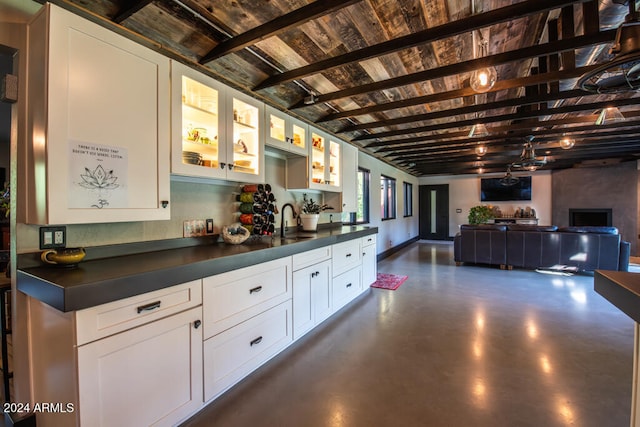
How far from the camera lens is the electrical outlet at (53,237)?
159 centimetres

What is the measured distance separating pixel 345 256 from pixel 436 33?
2391mm

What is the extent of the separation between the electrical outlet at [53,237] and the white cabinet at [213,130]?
0.68 m

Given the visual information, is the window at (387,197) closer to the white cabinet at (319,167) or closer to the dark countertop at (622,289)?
the white cabinet at (319,167)

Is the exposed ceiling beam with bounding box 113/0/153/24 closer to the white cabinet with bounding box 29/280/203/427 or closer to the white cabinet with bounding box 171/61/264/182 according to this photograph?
the white cabinet with bounding box 171/61/264/182

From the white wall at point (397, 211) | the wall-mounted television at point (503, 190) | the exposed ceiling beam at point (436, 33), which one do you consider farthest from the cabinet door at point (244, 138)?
the wall-mounted television at point (503, 190)

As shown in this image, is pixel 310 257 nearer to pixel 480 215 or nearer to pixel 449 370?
pixel 449 370

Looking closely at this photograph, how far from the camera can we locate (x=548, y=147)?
5.85 meters

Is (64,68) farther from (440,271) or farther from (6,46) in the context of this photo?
(440,271)

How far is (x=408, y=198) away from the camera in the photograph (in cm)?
970

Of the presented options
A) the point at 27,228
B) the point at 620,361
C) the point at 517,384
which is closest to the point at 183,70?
the point at 27,228

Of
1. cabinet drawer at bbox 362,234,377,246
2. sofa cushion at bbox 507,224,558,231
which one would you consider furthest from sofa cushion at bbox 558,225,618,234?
cabinet drawer at bbox 362,234,377,246

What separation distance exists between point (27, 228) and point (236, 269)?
3.71 feet

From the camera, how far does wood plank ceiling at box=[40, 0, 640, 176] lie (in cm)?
179

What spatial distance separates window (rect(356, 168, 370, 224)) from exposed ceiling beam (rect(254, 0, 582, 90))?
3474 millimetres
